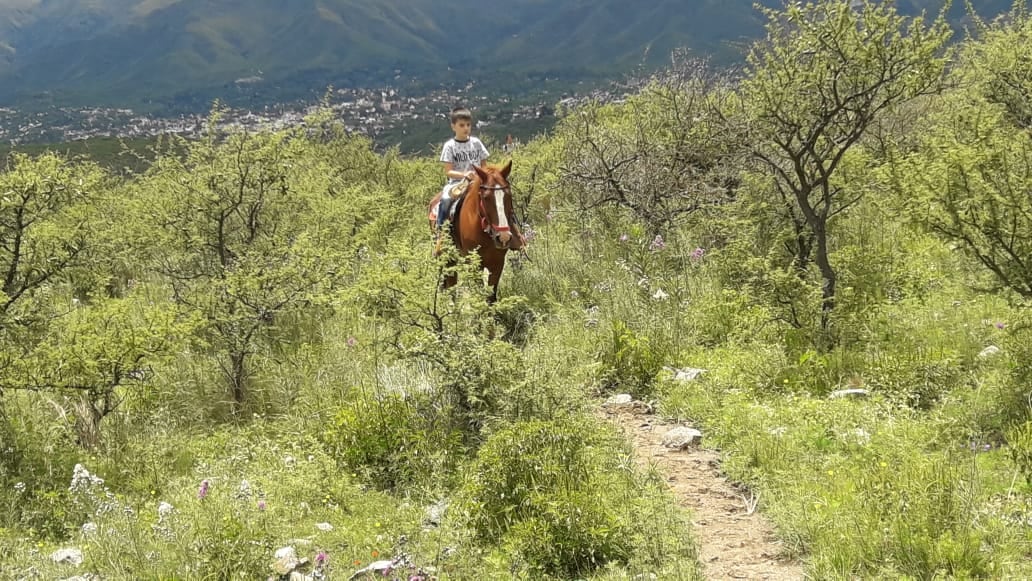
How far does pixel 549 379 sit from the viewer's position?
224 inches

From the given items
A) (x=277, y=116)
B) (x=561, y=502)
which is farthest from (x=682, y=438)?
(x=277, y=116)

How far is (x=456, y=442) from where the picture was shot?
217 inches

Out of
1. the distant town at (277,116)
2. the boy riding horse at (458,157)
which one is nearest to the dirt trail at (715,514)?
the boy riding horse at (458,157)

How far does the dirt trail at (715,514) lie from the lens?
13.0 ft

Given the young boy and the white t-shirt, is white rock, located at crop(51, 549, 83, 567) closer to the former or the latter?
the young boy

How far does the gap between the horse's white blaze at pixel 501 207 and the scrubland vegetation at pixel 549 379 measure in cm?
153

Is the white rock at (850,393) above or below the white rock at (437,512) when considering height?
above

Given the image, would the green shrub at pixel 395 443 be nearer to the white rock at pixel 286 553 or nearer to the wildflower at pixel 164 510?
the white rock at pixel 286 553

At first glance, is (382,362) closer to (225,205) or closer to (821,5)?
(225,205)

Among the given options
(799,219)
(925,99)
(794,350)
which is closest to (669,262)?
(799,219)

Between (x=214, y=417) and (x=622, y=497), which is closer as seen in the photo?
(x=622, y=497)

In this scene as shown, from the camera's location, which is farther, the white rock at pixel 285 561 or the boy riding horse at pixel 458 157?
the boy riding horse at pixel 458 157

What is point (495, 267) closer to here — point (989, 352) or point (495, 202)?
point (495, 202)

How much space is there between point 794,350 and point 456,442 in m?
3.90
